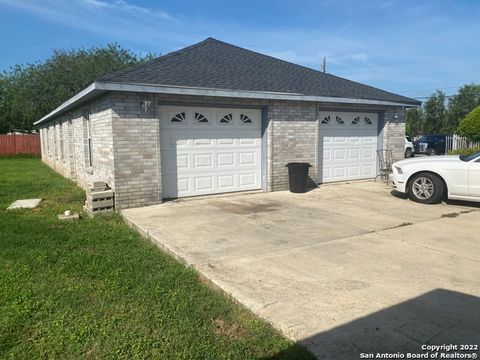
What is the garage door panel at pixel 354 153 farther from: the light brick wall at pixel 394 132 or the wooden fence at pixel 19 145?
the wooden fence at pixel 19 145

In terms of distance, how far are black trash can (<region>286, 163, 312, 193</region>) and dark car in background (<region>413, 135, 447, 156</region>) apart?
22451 millimetres

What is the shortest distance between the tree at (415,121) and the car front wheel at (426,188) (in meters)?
42.9

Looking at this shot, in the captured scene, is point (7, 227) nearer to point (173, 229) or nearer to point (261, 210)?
point (173, 229)

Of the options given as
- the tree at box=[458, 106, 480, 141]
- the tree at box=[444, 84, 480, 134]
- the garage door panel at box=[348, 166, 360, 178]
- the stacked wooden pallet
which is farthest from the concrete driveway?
the tree at box=[444, 84, 480, 134]

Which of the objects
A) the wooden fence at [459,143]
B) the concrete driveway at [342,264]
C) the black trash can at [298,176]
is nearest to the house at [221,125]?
the black trash can at [298,176]

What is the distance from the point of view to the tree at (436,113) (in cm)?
4412

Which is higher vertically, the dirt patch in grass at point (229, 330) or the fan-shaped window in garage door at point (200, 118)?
the fan-shaped window in garage door at point (200, 118)

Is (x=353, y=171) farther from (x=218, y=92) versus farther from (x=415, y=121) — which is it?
(x=415, y=121)

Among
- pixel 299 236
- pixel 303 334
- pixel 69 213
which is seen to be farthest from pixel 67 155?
pixel 303 334

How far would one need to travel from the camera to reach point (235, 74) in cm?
1058

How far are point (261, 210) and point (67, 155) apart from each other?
34.9 feet

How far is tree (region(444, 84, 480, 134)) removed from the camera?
1657 inches

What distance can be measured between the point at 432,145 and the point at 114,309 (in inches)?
1196

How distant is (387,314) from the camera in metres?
3.38
